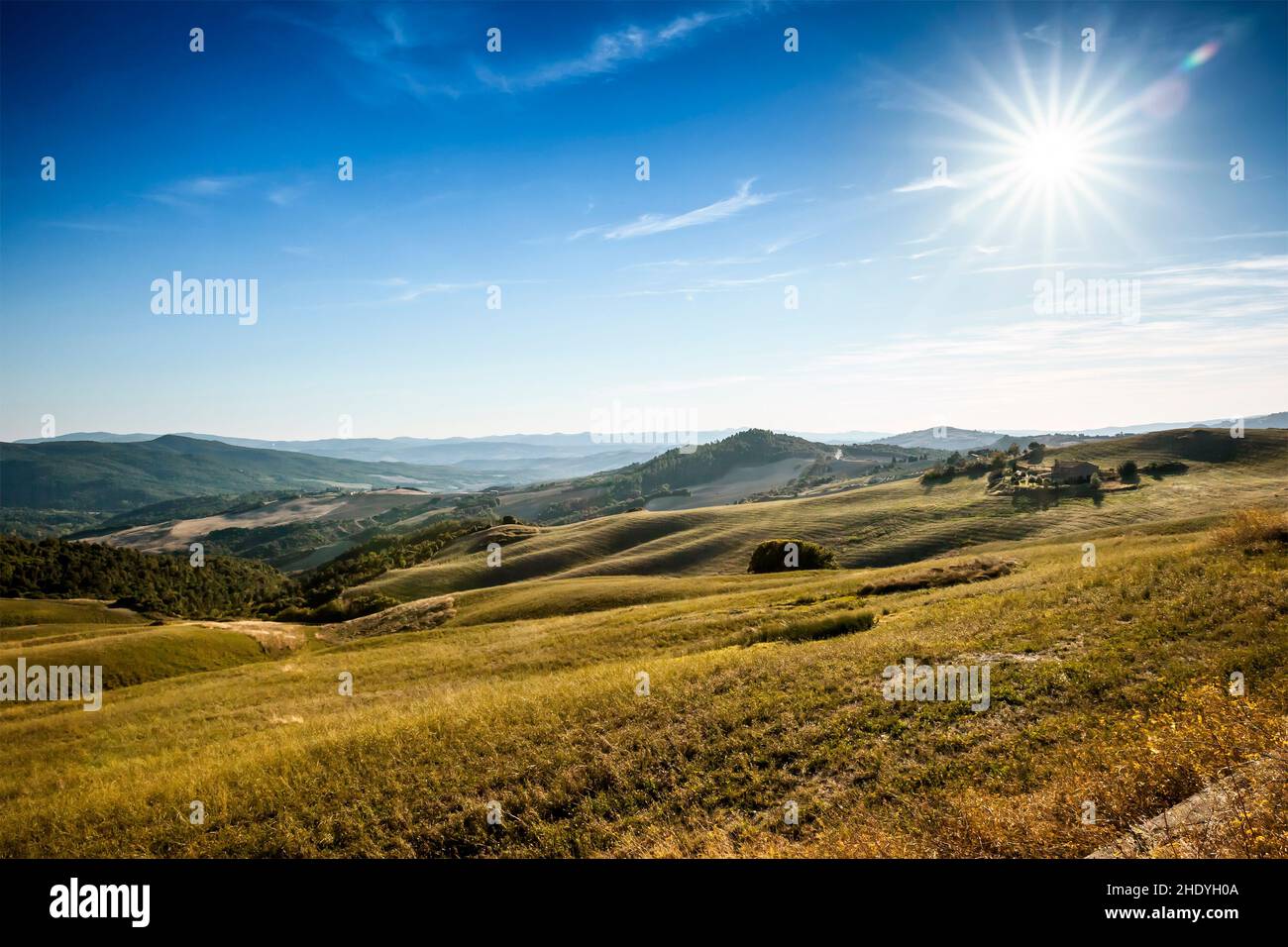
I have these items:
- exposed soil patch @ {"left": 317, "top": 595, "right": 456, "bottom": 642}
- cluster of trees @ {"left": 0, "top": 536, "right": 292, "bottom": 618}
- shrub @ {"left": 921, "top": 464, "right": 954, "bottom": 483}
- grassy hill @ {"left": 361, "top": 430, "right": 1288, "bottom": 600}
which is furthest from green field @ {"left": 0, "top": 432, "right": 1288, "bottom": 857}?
cluster of trees @ {"left": 0, "top": 536, "right": 292, "bottom": 618}

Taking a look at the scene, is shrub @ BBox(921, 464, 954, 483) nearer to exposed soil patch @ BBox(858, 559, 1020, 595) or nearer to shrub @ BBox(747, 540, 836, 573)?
shrub @ BBox(747, 540, 836, 573)

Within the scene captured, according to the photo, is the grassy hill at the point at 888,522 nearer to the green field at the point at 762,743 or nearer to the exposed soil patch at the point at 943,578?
the exposed soil patch at the point at 943,578

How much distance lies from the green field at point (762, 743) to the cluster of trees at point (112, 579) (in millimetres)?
156811

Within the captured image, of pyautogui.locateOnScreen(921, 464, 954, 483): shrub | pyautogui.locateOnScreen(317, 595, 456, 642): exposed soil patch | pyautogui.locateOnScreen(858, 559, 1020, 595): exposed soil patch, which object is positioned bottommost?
pyautogui.locateOnScreen(317, 595, 456, 642): exposed soil patch

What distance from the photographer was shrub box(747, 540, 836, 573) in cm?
7050

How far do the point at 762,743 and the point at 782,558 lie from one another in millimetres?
61214

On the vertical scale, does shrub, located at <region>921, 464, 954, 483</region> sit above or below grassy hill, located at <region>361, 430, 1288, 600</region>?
above

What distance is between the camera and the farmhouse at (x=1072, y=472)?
115 m

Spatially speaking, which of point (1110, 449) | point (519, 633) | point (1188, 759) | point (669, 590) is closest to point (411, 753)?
point (1188, 759)

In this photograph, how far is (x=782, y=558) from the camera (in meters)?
70.8

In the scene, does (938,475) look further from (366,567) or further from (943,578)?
(366,567)

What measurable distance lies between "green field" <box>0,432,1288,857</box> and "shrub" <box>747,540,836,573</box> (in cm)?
4223
